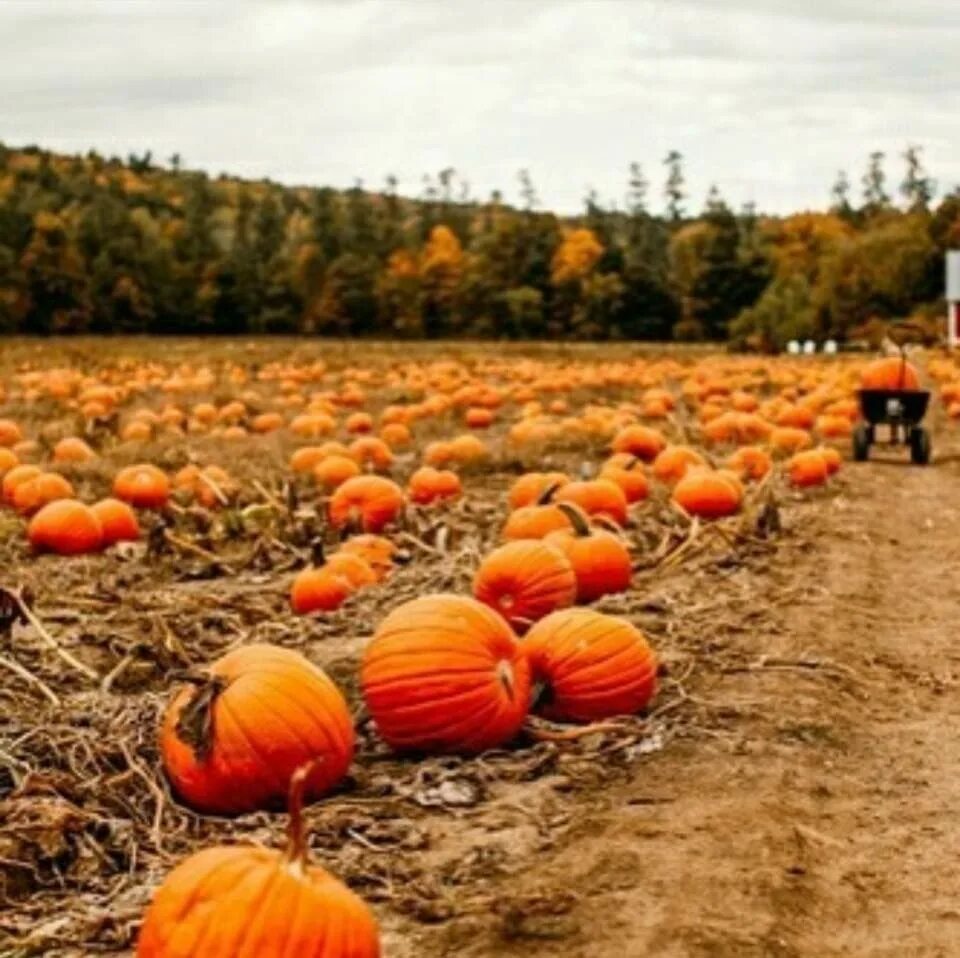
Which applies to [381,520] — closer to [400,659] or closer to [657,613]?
[657,613]

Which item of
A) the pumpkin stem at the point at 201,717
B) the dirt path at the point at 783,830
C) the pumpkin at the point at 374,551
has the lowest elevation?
the dirt path at the point at 783,830

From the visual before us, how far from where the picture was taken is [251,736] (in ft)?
16.7

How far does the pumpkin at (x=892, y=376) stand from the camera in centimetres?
1622

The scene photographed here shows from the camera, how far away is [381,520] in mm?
10703

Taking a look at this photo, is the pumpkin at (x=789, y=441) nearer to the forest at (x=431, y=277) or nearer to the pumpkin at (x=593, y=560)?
the pumpkin at (x=593, y=560)

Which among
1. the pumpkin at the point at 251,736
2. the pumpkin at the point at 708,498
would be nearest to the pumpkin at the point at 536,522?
the pumpkin at the point at 708,498

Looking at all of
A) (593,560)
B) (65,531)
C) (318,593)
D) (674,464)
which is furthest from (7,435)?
(593,560)

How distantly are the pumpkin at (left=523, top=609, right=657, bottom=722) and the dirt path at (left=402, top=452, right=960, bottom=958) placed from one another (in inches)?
→ 11.6

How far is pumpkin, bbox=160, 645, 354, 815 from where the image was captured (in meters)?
5.11

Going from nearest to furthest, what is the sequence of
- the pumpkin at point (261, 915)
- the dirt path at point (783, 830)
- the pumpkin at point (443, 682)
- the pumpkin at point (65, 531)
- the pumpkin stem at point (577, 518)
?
the pumpkin at point (261, 915) < the dirt path at point (783, 830) < the pumpkin at point (443, 682) < the pumpkin stem at point (577, 518) < the pumpkin at point (65, 531)

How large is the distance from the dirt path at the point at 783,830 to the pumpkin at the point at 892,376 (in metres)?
8.46

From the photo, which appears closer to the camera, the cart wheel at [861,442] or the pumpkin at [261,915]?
the pumpkin at [261,915]

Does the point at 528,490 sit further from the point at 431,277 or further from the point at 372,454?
the point at 431,277

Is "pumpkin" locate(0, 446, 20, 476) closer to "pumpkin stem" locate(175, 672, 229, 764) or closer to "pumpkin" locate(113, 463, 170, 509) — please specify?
"pumpkin" locate(113, 463, 170, 509)
